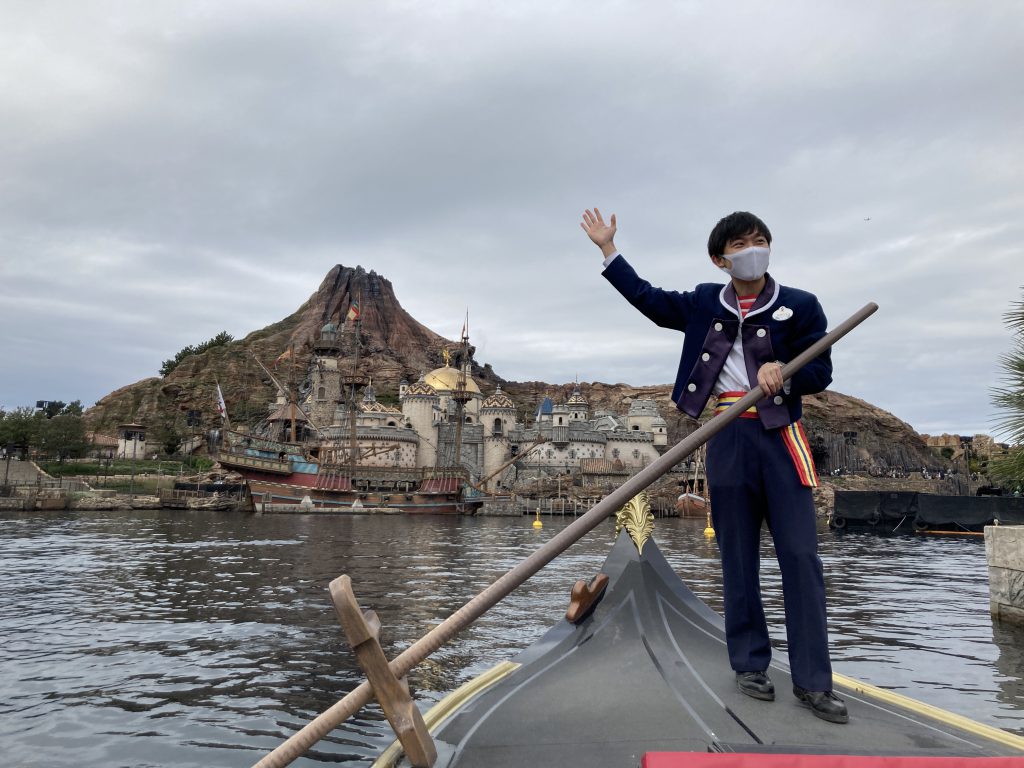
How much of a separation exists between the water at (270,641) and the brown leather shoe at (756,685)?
2.49 meters

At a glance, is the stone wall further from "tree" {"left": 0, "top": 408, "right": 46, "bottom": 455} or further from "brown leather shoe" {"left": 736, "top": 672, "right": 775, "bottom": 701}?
"tree" {"left": 0, "top": 408, "right": 46, "bottom": 455}

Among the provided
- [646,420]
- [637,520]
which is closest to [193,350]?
[646,420]

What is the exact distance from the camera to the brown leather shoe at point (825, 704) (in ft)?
9.32

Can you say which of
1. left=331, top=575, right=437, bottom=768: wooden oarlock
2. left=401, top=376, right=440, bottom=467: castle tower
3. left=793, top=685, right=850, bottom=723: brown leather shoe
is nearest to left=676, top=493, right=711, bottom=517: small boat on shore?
left=401, top=376, right=440, bottom=467: castle tower

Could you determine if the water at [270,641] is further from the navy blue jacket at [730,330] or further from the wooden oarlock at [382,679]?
the navy blue jacket at [730,330]

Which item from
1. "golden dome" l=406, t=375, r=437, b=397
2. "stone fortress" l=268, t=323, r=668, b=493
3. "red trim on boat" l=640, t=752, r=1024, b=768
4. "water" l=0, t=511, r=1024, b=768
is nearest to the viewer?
"red trim on boat" l=640, t=752, r=1024, b=768

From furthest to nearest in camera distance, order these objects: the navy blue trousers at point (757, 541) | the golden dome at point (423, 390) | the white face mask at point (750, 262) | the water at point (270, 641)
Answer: the golden dome at point (423, 390)
the water at point (270, 641)
the white face mask at point (750, 262)
the navy blue trousers at point (757, 541)

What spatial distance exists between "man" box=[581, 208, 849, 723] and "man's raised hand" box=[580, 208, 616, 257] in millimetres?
542

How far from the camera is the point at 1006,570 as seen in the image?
27.2 feet

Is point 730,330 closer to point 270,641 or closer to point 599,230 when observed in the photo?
point 599,230

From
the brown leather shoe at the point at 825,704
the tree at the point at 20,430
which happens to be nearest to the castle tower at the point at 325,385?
the tree at the point at 20,430

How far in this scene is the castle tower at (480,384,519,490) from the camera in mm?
69956

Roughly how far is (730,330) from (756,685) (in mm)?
1820

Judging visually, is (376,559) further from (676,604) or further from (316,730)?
(316,730)
